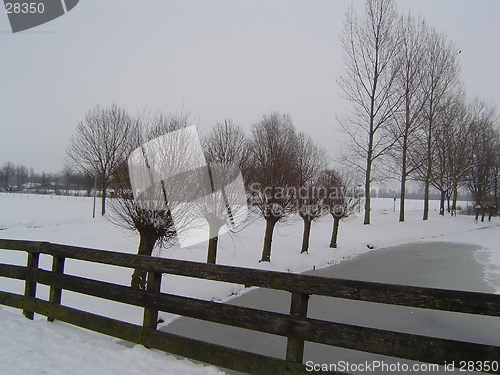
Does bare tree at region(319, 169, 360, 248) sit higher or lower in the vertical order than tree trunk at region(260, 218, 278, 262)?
higher

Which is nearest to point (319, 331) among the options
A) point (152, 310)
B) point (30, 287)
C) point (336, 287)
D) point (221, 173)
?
point (336, 287)

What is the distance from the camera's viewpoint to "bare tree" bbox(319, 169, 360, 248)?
Result: 710 inches

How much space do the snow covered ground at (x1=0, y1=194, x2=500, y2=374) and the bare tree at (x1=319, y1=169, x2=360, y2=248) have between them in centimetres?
152

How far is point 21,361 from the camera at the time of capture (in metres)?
3.45

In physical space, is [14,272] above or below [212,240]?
above

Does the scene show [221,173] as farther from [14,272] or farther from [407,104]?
Answer: [407,104]

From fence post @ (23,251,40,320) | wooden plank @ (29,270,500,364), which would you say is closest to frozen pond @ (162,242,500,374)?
wooden plank @ (29,270,500,364)

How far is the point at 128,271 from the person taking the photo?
10578 mm

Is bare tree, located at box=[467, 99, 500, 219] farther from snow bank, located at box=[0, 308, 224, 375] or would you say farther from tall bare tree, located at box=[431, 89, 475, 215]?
snow bank, located at box=[0, 308, 224, 375]

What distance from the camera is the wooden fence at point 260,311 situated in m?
2.79

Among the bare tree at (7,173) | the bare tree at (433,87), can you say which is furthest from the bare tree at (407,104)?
the bare tree at (7,173)

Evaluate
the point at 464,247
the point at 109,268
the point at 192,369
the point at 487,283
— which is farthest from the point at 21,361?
the point at 464,247

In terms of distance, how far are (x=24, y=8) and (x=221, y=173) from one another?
574 centimetres

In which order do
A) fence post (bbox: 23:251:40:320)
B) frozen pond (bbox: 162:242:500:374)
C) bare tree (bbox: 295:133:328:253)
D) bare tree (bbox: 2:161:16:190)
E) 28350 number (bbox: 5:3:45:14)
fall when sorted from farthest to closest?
bare tree (bbox: 2:161:16:190)
bare tree (bbox: 295:133:328:253)
28350 number (bbox: 5:3:45:14)
frozen pond (bbox: 162:242:500:374)
fence post (bbox: 23:251:40:320)
